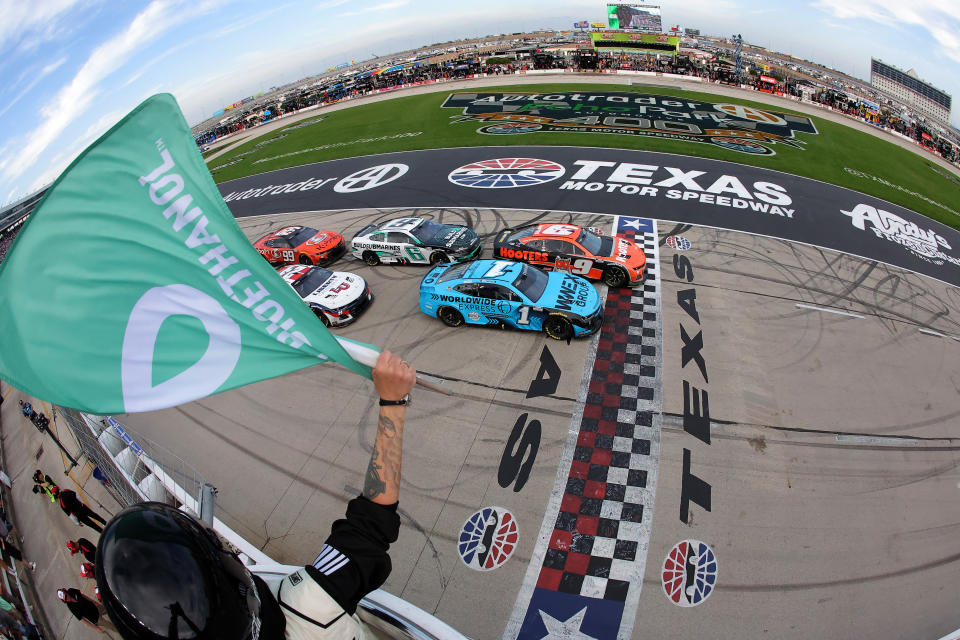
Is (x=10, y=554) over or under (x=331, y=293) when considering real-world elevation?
under

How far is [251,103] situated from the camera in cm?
7288

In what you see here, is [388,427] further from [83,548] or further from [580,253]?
[580,253]

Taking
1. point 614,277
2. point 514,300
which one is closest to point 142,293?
point 514,300

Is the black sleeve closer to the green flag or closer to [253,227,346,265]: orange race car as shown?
the green flag

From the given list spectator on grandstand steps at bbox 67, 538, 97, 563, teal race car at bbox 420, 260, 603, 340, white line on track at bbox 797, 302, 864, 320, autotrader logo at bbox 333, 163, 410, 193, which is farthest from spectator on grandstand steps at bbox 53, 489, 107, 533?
autotrader logo at bbox 333, 163, 410, 193

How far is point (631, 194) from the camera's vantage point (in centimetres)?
1762

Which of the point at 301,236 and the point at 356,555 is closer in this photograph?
the point at 356,555

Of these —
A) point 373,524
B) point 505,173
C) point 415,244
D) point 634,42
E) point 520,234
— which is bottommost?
point 505,173

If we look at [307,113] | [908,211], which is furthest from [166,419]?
[307,113]

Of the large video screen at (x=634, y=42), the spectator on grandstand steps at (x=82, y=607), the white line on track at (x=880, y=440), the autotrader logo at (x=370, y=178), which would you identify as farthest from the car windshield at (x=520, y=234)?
the large video screen at (x=634, y=42)

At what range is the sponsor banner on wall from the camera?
1562 centimetres

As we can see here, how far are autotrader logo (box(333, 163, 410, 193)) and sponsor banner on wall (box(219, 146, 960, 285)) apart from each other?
5 cm

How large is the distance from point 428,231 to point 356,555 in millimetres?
12222

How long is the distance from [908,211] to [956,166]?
64.6ft
